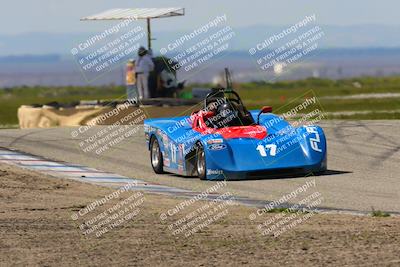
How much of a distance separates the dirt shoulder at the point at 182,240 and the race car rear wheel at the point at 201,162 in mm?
3037

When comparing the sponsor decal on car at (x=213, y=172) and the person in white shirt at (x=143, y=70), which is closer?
the sponsor decal on car at (x=213, y=172)

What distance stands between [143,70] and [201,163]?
15.4m

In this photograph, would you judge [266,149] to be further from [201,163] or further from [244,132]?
[201,163]

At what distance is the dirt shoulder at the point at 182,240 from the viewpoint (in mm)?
9906

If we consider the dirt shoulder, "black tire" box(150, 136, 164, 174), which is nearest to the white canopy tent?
"black tire" box(150, 136, 164, 174)

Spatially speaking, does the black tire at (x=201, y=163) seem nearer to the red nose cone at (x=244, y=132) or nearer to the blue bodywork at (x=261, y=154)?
the blue bodywork at (x=261, y=154)

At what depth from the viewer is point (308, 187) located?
1573cm

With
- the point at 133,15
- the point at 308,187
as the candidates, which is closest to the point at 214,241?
the point at 308,187

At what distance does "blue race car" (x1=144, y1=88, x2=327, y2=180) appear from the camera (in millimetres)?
17016

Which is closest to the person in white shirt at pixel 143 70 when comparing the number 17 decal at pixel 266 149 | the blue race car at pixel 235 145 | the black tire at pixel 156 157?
the black tire at pixel 156 157

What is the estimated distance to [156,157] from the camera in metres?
19.2

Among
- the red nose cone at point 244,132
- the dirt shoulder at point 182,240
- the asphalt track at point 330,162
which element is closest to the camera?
the dirt shoulder at point 182,240

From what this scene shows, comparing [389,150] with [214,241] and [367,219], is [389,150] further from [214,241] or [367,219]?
[214,241]

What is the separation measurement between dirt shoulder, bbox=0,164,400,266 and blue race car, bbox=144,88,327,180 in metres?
2.86
